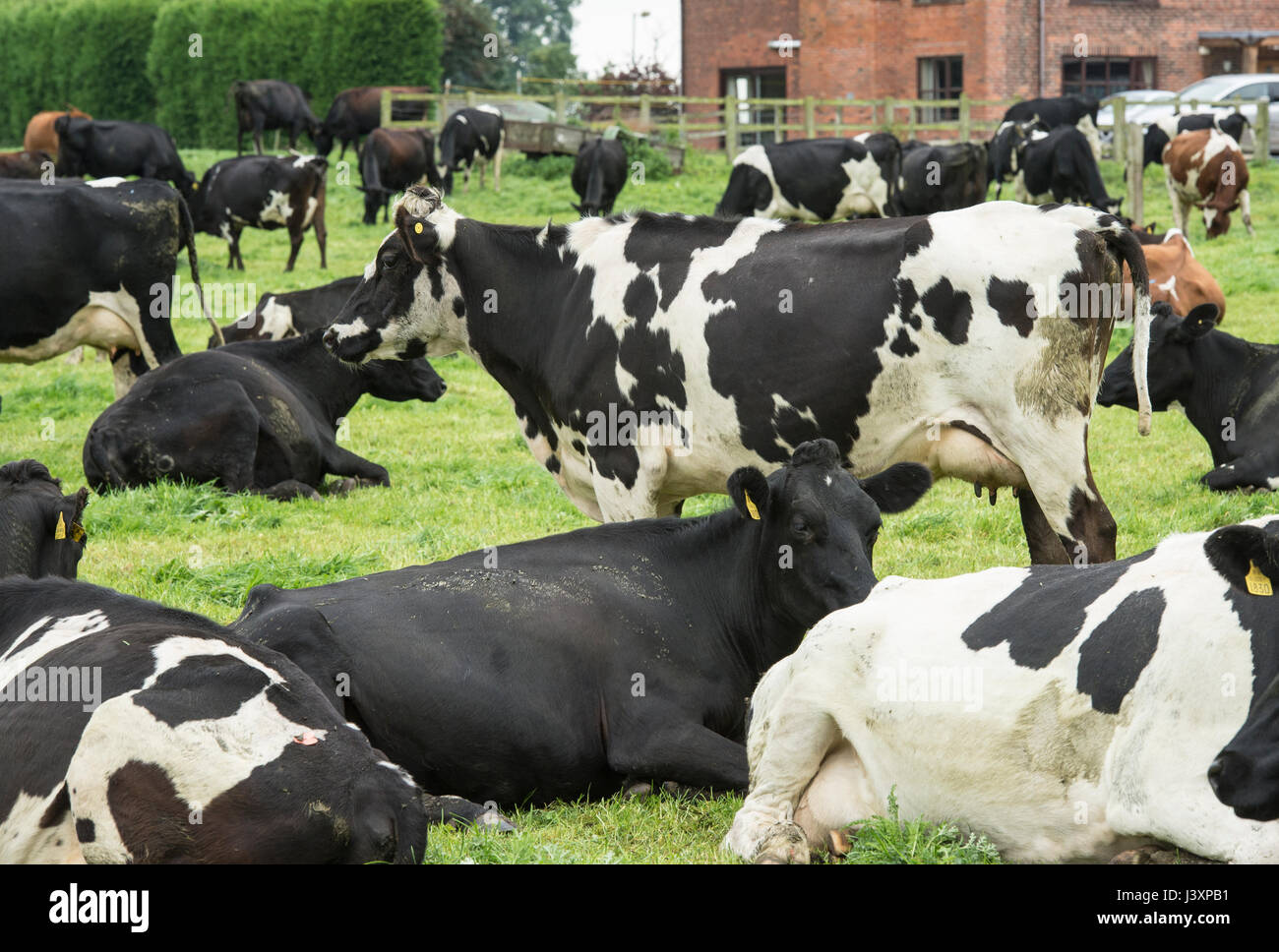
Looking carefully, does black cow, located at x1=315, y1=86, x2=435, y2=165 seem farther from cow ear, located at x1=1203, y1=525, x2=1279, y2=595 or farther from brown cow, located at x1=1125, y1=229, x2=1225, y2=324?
cow ear, located at x1=1203, y1=525, x2=1279, y2=595

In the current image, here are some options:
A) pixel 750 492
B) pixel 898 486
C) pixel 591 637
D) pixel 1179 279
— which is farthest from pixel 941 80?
pixel 591 637

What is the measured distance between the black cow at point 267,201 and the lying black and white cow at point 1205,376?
48.3 feet

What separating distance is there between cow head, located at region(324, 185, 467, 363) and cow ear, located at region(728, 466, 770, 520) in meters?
3.10

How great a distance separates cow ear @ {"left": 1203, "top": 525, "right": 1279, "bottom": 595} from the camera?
3.50m

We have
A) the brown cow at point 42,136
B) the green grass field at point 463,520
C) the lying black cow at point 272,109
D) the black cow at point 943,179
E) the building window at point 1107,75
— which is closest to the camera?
the green grass field at point 463,520

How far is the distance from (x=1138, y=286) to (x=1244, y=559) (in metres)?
3.47

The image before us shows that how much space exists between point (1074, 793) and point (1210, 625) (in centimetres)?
56

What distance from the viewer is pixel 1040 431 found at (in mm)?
6508

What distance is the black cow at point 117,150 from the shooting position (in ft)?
88.0

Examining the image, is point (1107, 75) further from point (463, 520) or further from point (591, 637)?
point (591, 637)

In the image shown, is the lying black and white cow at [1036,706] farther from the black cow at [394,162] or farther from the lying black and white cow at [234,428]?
the black cow at [394,162]

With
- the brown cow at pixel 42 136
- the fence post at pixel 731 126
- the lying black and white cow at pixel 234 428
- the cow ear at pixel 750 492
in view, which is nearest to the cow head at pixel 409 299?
the lying black and white cow at pixel 234 428

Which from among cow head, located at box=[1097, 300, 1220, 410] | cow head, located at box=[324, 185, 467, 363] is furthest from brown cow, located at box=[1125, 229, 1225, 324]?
cow head, located at box=[324, 185, 467, 363]

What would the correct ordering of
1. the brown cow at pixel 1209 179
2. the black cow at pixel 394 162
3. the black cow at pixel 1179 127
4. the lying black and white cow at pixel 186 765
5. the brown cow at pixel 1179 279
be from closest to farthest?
the lying black and white cow at pixel 186 765 → the brown cow at pixel 1179 279 → the brown cow at pixel 1209 179 → the black cow at pixel 394 162 → the black cow at pixel 1179 127
